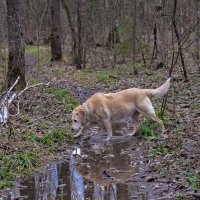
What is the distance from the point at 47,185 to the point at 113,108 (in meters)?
3.59

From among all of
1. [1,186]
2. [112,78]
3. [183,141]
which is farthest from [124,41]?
[1,186]

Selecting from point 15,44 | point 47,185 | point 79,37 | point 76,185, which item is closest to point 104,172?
point 76,185

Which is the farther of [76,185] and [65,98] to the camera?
[65,98]

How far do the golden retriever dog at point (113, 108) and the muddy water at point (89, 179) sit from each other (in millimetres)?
888

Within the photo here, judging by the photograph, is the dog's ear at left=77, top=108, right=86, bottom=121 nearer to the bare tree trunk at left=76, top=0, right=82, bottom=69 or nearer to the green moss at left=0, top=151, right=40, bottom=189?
the green moss at left=0, top=151, right=40, bottom=189

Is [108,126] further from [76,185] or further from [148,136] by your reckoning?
[76,185]

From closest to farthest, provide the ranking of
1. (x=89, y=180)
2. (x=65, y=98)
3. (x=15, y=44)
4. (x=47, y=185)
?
(x=47, y=185) < (x=89, y=180) < (x=65, y=98) < (x=15, y=44)

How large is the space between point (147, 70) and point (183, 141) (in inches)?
499

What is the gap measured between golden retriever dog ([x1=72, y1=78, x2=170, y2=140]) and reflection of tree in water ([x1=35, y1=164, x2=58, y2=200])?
7.44ft

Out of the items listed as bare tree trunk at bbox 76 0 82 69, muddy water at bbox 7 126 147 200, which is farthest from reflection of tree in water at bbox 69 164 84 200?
bare tree trunk at bbox 76 0 82 69

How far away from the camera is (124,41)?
23672mm

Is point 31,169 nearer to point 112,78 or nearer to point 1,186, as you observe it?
point 1,186

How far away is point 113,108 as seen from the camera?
34.0 ft

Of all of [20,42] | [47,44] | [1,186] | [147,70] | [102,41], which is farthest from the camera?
[47,44]
